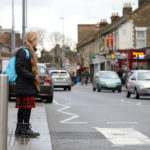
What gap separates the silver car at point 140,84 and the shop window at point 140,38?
90.3 feet

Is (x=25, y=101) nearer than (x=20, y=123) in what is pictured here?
Yes

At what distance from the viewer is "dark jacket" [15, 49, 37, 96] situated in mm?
8500

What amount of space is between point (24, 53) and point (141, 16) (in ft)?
154

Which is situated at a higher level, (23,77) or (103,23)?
(103,23)

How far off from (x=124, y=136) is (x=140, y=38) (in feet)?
147

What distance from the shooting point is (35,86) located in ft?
28.5

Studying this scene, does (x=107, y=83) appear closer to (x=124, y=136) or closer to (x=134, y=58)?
(x=134, y=58)

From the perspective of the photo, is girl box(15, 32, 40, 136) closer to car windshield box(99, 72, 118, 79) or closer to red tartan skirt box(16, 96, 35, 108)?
red tartan skirt box(16, 96, 35, 108)

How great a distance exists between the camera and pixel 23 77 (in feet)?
28.1

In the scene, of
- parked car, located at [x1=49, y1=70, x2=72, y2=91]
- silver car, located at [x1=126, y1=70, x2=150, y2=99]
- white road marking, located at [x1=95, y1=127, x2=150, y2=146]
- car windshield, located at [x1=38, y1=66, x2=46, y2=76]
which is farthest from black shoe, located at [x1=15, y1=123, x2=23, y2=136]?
parked car, located at [x1=49, y1=70, x2=72, y2=91]

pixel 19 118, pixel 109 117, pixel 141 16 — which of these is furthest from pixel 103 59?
pixel 19 118

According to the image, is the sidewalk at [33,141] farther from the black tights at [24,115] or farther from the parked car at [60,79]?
the parked car at [60,79]

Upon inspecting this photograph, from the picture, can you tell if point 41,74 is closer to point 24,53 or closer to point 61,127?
point 61,127

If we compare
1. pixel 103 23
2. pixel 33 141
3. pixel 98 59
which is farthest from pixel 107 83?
pixel 103 23
